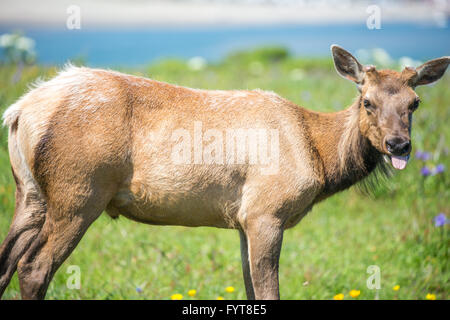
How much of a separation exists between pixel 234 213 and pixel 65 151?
4.74 feet

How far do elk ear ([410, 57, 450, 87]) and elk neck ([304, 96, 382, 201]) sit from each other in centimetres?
53

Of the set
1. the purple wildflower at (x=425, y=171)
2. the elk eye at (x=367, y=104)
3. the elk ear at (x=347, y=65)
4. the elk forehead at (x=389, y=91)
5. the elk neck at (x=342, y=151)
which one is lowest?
the purple wildflower at (x=425, y=171)

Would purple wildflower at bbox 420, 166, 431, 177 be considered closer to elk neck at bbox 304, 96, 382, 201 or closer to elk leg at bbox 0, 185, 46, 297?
elk neck at bbox 304, 96, 382, 201

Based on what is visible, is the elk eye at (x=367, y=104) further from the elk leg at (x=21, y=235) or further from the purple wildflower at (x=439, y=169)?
the purple wildflower at (x=439, y=169)

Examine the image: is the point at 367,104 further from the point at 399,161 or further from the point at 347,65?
the point at 399,161

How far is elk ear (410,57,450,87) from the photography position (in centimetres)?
443

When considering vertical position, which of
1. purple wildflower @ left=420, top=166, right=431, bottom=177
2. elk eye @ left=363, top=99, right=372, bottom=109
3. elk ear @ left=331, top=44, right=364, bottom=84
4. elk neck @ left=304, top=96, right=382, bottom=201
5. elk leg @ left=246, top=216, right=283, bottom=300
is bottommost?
purple wildflower @ left=420, top=166, right=431, bottom=177

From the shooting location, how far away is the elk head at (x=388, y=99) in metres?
4.04

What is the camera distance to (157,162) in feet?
13.1

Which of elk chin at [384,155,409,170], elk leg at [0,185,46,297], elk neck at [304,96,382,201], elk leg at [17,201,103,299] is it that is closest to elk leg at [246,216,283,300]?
elk neck at [304,96,382,201]

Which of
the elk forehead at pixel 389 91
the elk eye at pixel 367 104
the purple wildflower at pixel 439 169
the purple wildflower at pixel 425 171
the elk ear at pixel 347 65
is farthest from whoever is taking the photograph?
the purple wildflower at pixel 425 171

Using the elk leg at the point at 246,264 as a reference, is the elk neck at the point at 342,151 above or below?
above

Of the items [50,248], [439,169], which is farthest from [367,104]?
[439,169]

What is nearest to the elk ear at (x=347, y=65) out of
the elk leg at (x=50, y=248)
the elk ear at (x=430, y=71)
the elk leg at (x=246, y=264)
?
the elk ear at (x=430, y=71)
